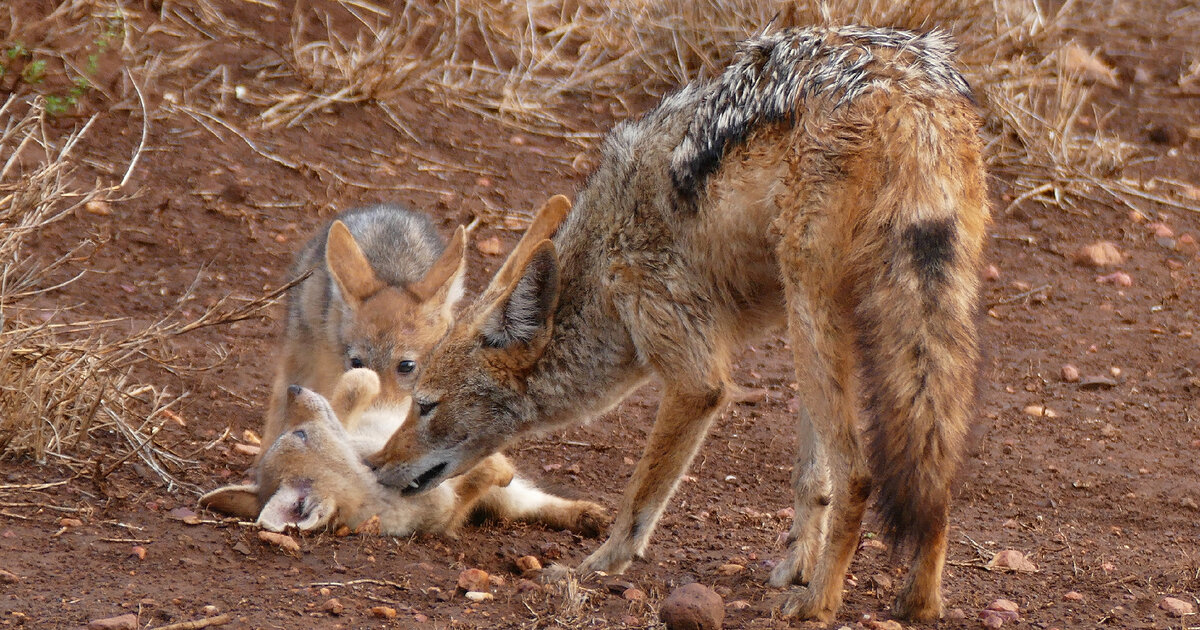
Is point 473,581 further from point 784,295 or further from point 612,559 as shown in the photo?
point 784,295

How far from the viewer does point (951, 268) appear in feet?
13.2

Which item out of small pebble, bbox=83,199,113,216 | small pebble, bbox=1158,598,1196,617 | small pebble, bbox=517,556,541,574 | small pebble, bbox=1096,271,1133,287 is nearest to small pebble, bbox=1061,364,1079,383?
small pebble, bbox=1096,271,1133,287

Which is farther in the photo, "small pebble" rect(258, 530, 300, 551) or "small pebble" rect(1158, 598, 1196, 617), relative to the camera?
"small pebble" rect(258, 530, 300, 551)

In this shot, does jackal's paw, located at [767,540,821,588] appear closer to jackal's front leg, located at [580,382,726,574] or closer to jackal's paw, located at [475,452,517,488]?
jackal's front leg, located at [580,382,726,574]

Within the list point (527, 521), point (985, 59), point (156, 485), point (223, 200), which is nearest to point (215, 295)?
point (223, 200)

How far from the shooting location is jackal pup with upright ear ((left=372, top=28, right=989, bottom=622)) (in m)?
3.97

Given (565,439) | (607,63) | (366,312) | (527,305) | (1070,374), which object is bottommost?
(565,439)

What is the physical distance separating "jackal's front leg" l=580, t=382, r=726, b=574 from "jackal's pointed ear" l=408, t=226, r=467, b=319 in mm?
2068

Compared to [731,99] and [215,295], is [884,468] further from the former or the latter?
[215,295]

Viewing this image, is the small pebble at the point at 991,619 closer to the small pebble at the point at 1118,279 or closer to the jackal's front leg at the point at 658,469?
the jackal's front leg at the point at 658,469

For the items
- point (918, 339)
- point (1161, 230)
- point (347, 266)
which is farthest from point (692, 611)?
point (1161, 230)

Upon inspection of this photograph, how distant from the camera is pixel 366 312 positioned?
630 centimetres

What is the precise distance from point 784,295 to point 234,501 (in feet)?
7.30

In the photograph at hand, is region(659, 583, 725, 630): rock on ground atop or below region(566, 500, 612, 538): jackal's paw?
atop
